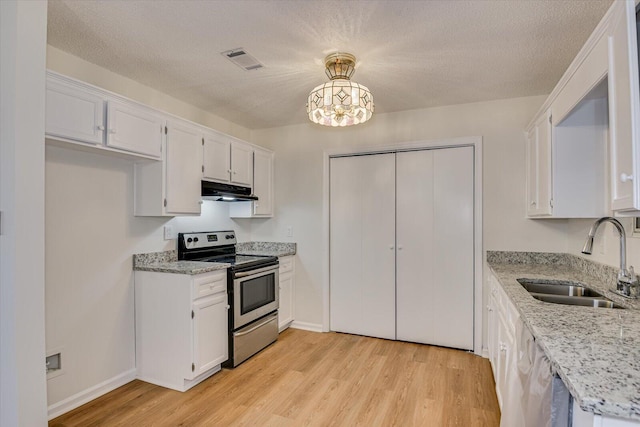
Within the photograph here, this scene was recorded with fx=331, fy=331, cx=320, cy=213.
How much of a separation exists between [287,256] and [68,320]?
6.85 feet

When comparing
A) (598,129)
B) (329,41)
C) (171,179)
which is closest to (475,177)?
(598,129)

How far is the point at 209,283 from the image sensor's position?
268cm

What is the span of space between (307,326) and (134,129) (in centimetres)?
273

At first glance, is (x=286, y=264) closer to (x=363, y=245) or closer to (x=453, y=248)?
(x=363, y=245)

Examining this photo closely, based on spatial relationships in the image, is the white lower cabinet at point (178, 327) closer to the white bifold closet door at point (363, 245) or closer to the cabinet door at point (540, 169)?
the white bifold closet door at point (363, 245)

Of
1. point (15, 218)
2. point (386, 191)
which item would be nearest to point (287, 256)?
point (386, 191)

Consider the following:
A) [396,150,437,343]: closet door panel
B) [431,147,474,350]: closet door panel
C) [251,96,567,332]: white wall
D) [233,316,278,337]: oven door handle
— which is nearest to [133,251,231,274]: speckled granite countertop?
[233,316,278,337]: oven door handle

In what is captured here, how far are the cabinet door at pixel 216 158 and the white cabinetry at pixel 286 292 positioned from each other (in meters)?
1.16

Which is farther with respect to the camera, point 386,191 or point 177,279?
point 386,191

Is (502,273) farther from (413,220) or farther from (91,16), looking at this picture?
(91,16)

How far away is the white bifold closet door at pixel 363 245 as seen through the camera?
11.7 ft

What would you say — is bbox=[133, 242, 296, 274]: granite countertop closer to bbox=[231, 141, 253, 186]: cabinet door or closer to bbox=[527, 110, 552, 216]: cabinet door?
bbox=[231, 141, 253, 186]: cabinet door

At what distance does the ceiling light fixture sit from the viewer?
2.18m

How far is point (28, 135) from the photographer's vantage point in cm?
168
